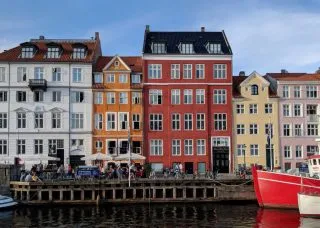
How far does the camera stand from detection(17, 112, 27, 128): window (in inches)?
2721

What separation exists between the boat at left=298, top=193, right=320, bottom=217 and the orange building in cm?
2937

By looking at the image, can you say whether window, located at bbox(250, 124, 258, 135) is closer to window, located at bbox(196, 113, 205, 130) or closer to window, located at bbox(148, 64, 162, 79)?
window, located at bbox(196, 113, 205, 130)

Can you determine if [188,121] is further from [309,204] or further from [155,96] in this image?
[309,204]

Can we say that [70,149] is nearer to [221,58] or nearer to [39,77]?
[39,77]

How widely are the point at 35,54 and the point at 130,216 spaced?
33.2m

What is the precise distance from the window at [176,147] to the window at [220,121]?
5.11m

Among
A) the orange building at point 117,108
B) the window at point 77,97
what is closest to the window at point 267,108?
the orange building at point 117,108

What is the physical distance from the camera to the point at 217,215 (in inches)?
1793

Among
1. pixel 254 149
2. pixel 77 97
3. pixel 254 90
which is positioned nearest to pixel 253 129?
pixel 254 149

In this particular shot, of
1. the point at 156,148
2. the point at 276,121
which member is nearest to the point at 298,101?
the point at 276,121

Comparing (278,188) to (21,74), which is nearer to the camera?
(278,188)

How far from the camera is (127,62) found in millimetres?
73812

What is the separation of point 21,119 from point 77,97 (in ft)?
24.1

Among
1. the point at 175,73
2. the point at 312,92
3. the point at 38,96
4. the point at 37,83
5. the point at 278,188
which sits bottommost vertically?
the point at 278,188
